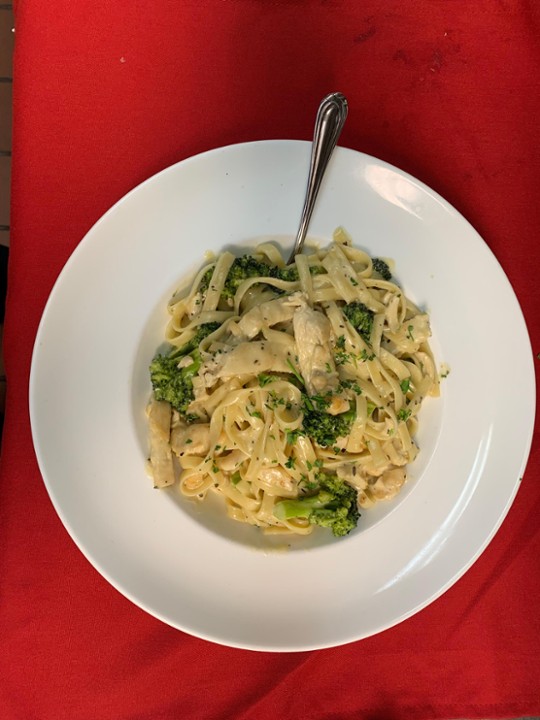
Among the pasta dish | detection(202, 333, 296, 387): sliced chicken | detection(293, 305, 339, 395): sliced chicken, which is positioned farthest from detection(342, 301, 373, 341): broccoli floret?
detection(202, 333, 296, 387): sliced chicken

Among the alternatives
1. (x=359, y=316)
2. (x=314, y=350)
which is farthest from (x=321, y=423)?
(x=359, y=316)

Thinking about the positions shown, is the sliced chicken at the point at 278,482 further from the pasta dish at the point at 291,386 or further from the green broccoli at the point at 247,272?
the green broccoli at the point at 247,272

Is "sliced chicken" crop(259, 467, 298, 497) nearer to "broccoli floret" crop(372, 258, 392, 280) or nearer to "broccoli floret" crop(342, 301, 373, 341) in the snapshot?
"broccoli floret" crop(342, 301, 373, 341)

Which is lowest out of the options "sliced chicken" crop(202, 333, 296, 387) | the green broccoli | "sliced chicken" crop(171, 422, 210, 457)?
"sliced chicken" crop(171, 422, 210, 457)

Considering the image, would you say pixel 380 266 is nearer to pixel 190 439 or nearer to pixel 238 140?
pixel 238 140

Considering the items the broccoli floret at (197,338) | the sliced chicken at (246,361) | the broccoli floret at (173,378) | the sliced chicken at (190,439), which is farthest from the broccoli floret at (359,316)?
the sliced chicken at (190,439)

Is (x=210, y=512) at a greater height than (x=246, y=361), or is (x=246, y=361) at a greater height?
(x=246, y=361)

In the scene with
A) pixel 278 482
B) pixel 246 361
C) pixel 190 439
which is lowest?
pixel 278 482
